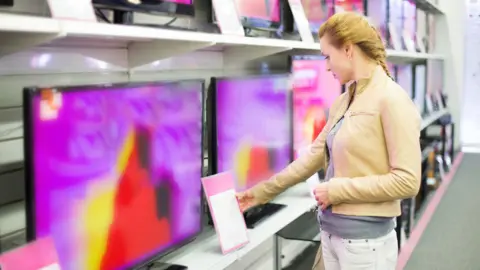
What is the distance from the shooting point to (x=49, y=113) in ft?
4.35

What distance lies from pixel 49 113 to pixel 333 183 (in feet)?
3.27

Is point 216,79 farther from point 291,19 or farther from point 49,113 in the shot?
point 291,19

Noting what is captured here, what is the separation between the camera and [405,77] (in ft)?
18.1

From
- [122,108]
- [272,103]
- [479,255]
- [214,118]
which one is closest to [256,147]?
[272,103]

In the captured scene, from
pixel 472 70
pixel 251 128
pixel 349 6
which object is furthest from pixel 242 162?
pixel 472 70

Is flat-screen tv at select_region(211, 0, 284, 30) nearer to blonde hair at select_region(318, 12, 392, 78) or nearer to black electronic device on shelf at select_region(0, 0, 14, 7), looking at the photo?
blonde hair at select_region(318, 12, 392, 78)

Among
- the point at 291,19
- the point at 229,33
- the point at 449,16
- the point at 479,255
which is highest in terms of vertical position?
the point at 449,16

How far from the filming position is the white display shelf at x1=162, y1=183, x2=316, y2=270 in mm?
1926

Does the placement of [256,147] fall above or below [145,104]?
below

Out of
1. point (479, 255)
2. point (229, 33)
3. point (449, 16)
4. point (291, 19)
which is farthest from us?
point (449, 16)

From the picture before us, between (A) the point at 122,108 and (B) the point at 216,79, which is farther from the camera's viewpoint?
(B) the point at 216,79

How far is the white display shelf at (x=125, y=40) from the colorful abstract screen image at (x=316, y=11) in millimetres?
542

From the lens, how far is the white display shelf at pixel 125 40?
4.06 ft

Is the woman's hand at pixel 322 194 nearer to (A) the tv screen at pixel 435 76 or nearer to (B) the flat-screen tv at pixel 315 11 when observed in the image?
(B) the flat-screen tv at pixel 315 11
